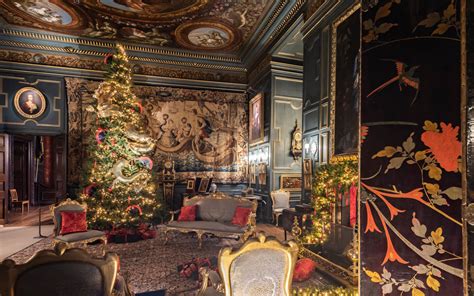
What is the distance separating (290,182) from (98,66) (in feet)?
26.4

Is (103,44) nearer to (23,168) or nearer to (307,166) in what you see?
(307,166)

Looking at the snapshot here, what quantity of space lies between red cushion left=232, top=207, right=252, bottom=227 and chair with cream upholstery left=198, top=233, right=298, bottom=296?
160 inches

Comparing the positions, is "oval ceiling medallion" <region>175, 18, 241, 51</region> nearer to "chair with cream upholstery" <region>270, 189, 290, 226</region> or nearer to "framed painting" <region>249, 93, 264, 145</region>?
"framed painting" <region>249, 93, 264, 145</region>

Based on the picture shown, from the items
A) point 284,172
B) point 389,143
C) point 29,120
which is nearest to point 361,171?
point 389,143

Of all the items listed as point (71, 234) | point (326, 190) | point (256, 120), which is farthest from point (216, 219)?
point (256, 120)

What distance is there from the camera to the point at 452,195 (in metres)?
1.68

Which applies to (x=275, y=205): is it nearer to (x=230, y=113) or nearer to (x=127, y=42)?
(x=230, y=113)

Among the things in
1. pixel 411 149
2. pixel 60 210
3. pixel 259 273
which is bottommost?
pixel 60 210

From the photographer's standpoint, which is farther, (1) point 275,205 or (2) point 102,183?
(1) point 275,205

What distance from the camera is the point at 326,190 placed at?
493cm

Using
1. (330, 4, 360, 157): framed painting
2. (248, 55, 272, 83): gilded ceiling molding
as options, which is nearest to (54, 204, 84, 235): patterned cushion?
(330, 4, 360, 157): framed painting

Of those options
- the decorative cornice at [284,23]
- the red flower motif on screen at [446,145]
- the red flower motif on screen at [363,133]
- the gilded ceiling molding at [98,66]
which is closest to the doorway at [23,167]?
the gilded ceiling molding at [98,66]

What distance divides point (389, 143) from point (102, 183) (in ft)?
24.7

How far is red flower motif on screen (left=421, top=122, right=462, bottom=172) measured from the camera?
1657 mm
